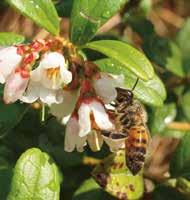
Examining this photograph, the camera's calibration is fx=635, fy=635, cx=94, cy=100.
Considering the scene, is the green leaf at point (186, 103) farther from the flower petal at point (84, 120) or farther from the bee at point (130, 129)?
the flower petal at point (84, 120)

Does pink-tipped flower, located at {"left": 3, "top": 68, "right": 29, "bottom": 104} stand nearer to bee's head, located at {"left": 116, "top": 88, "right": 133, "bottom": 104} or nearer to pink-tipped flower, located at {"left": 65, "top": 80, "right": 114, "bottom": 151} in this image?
pink-tipped flower, located at {"left": 65, "top": 80, "right": 114, "bottom": 151}

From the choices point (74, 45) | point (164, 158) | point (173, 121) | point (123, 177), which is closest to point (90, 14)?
point (74, 45)

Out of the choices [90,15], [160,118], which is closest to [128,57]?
[90,15]

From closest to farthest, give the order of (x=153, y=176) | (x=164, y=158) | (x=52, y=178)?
1. (x=52, y=178)
2. (x=153, y=176)
3. (x=164, y=158)

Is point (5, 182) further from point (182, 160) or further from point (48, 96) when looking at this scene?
point (182, 160)

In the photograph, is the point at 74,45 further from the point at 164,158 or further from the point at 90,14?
the point at 164,158

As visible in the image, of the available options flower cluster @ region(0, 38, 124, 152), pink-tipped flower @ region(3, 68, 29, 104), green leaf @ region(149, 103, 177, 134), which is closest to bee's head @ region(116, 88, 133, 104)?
flower cluster @ region(0, 38, 124, 152)

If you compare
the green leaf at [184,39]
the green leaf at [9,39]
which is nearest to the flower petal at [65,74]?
the green leaf at [9,39]
